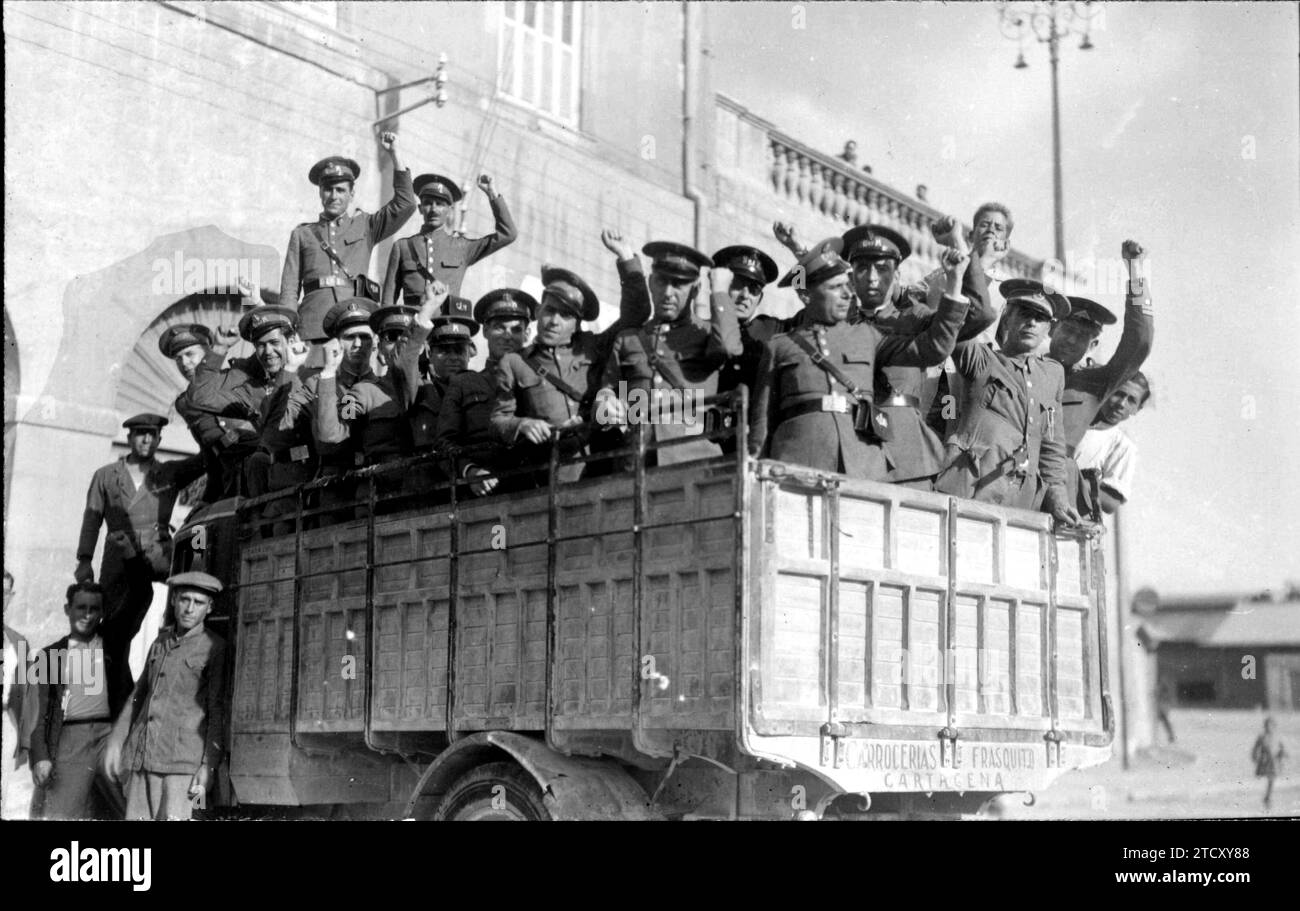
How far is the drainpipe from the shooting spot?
45.3 ft

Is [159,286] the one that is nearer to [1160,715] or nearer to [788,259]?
[788,259]

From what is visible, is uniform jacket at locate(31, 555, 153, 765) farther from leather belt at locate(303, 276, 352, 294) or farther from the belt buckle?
the belt buckle

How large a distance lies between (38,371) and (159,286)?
970mm

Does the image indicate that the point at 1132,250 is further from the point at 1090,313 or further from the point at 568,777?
the point at 568,777

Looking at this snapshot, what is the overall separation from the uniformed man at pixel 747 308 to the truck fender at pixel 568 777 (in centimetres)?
174

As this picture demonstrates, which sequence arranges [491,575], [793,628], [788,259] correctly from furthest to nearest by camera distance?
[788,259] < [491,575] < [793,628]

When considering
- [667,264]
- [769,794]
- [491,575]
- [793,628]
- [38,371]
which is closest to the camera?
[793,628]

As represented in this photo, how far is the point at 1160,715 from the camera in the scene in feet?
36.2

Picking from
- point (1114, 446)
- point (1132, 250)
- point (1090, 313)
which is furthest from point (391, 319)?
point (1114, 446)

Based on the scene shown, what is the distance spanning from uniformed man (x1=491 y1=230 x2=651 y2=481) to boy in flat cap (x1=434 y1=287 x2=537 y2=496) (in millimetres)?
118

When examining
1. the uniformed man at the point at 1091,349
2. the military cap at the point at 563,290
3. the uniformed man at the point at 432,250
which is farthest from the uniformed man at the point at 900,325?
the uniformed man at the point at 432,250

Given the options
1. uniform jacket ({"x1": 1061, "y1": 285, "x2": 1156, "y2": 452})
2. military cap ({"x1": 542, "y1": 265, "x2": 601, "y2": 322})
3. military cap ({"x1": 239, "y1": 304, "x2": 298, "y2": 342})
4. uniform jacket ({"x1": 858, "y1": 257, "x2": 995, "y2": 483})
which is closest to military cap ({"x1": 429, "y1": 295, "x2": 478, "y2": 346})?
military cap ({"x1": 542, "y1": 265, "x2": 601, "y2": 322})

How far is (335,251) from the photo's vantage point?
29.1 feet
